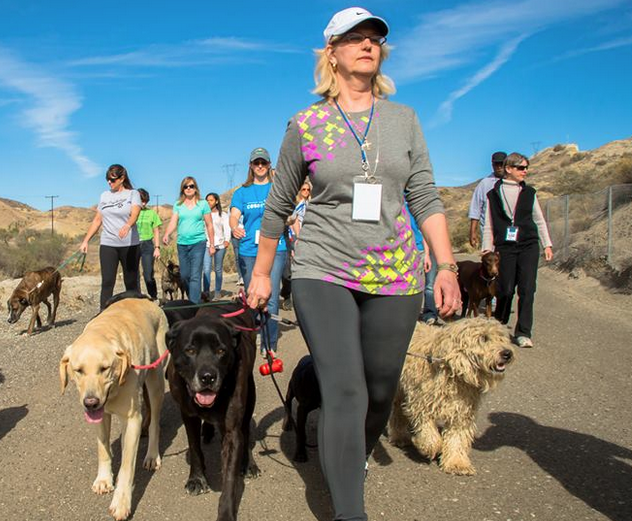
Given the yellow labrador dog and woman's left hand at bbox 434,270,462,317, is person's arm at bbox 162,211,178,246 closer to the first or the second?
the yellow labrador dog

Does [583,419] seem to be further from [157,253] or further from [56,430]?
[157,253]

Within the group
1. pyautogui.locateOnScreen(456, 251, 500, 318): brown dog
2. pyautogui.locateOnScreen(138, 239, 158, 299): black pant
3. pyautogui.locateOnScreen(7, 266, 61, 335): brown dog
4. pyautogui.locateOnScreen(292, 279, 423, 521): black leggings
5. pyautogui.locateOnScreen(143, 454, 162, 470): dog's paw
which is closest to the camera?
pyautogui.locateOnScreen(292, 279, 423, 521): black leggings

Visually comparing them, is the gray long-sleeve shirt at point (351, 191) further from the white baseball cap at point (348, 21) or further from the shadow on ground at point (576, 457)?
the shadow on ground at point (576, 457)

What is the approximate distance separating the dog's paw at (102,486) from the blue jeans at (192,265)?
21.6 ft

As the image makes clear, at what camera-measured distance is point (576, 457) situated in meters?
4.68

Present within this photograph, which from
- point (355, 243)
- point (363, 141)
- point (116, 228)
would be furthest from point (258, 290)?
point (116, 228)

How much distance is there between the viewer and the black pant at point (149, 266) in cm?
1191

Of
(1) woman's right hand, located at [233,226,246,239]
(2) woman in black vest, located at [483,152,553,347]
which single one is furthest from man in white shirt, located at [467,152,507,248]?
(1) woman's right hand, located at [233,226,246,239]

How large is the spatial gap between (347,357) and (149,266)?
981 centimetres

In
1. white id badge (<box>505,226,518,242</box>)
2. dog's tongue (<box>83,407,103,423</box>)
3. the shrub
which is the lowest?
the shrub

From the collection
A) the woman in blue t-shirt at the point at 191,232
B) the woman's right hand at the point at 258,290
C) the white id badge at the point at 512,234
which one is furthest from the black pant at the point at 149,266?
the woman's right hand at the point at 258,290

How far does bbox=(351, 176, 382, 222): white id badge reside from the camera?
313cm

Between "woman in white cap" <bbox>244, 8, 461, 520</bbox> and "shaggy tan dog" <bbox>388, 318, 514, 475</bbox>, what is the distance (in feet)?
4.04

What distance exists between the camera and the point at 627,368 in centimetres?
729
